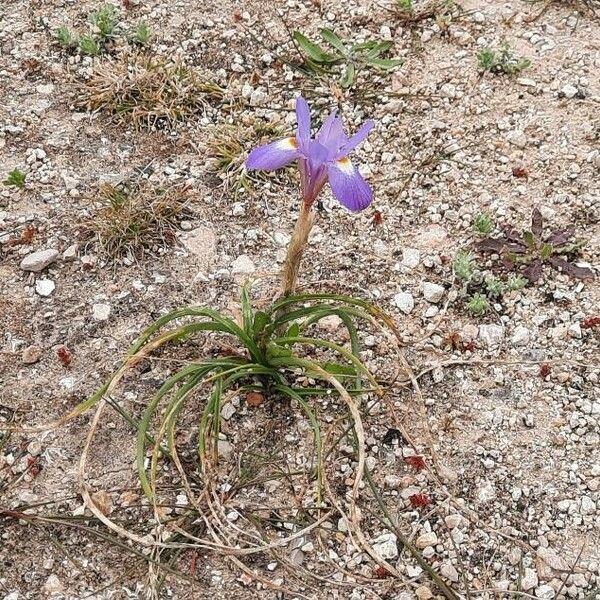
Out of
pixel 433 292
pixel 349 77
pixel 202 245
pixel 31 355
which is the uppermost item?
pixel 349 77

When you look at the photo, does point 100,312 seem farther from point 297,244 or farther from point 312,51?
point 312,51

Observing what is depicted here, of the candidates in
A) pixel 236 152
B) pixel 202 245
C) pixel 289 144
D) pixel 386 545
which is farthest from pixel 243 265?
pixel 386 545

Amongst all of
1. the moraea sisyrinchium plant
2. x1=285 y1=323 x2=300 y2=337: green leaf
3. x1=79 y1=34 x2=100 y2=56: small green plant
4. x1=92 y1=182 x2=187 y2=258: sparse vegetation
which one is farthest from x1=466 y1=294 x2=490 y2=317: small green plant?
x1=79 y1=34 x2=100 y2=56: small green plant

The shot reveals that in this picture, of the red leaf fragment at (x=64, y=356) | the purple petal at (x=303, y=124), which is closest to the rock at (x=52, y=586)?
the red leaf fragment at (x=64, y=356)

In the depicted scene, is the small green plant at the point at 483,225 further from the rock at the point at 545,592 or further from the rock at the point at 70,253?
the rock at the point at 70,253

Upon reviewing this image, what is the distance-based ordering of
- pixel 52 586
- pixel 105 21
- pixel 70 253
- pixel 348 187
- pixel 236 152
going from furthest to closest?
pixel 105 21 < pixel 236 152 < pixel 70 253 < pixel 52 586 < pixel 348 187

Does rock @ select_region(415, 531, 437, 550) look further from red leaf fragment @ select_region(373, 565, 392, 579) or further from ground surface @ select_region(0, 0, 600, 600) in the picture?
red leaf fragment @ select_region(373, 565, 392, 579)
